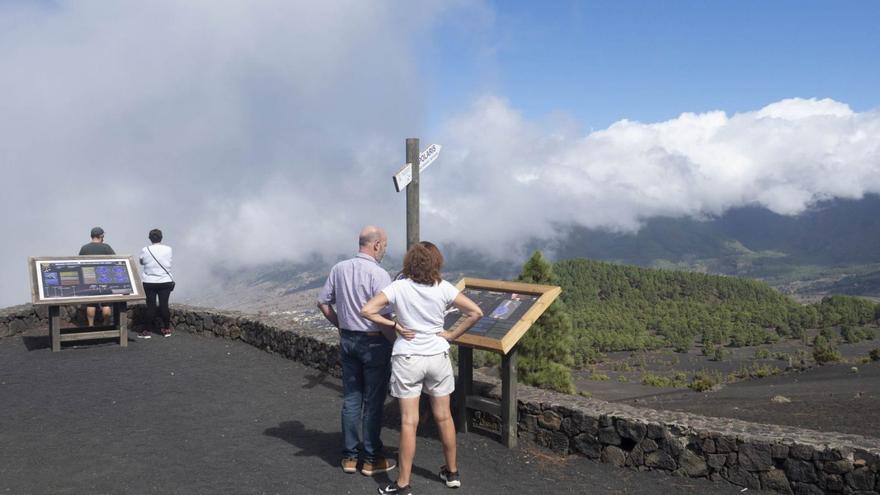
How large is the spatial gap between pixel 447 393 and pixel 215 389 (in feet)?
17.1

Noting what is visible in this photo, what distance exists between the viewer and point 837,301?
321 feet

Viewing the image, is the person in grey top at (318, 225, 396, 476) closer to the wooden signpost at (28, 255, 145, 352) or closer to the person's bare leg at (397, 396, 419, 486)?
the person's bare leg at (397, 396, 419, 486)

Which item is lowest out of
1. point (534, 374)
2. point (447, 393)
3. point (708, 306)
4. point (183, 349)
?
point (708, 306)

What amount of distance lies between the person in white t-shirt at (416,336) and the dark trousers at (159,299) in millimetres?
8382

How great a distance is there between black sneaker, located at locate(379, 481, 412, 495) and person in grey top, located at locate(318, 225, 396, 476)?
42 centimetres

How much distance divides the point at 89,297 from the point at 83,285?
341mm

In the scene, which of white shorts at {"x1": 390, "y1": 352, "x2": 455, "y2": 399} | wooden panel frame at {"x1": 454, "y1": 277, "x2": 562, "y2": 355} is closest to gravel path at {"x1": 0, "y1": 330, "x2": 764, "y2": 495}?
white shorts at {"x1": 390, "y1": 352, "x2": 455, "y2": 399}

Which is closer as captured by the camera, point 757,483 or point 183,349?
point 757,483

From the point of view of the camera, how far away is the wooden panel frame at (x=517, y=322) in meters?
6.92

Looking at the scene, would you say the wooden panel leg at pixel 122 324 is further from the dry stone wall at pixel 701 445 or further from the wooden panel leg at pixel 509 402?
the wooden panel leg at pixel 509 402

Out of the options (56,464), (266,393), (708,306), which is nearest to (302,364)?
(266,393)

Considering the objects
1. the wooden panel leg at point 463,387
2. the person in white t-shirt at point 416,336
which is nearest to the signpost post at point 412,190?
the wooden panel leg at point 463,387

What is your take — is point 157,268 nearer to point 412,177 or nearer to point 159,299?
point 159,299

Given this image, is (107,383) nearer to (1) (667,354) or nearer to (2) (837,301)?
(1) (667,354)
